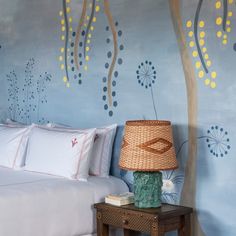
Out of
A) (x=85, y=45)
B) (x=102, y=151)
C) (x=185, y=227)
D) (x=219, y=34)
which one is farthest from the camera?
(x=85, y=45)

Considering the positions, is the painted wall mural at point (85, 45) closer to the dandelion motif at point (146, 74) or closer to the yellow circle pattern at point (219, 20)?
the dandelion motif at point (146, 74)

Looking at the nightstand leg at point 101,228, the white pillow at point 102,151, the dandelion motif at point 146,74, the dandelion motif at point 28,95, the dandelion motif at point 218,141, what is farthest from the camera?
the dandelion motif at point 28,95

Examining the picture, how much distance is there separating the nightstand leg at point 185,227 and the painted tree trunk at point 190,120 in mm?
72

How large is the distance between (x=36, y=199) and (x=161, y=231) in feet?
2.56

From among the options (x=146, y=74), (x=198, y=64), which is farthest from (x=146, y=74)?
(x=198, y=64)

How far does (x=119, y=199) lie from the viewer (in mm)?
3150

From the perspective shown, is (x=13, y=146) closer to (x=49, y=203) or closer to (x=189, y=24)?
(x=49, y=203)

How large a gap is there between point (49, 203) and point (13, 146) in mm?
1027

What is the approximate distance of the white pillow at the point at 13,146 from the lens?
12.9 feet

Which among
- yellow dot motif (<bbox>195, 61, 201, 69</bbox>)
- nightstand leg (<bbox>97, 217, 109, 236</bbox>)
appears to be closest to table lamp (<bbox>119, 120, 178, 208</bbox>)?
nightstand leg (<bbox>97, 217, 109, 236</bbox>)

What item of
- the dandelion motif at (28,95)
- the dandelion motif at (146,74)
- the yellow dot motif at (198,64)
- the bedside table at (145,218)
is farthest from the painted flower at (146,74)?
the dandelion motif at (28,95)

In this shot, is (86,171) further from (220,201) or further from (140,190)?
(220,201)

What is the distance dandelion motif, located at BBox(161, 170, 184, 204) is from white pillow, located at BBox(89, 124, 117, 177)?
48cm

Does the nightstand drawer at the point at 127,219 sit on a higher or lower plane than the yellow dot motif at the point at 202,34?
lower
